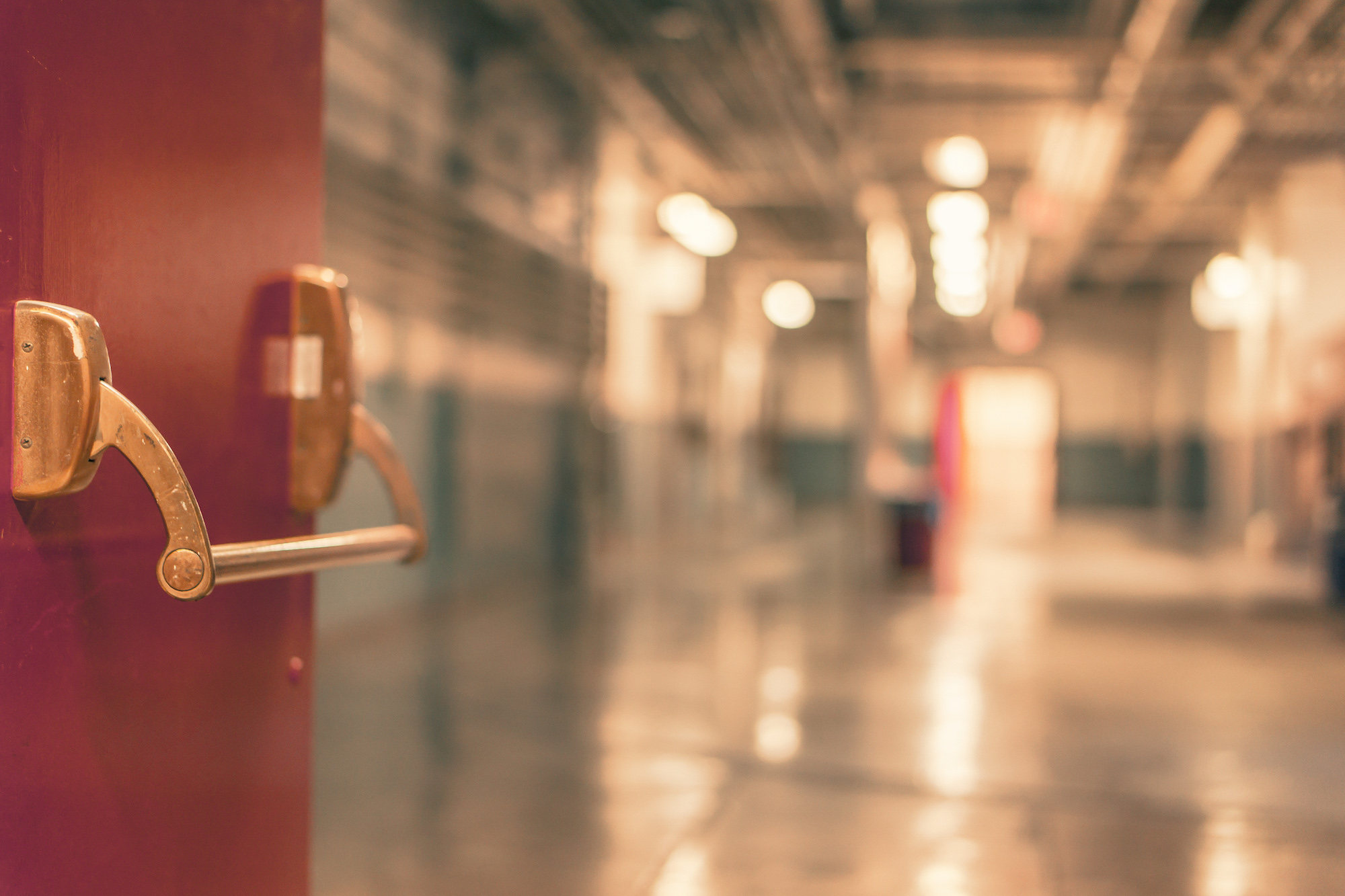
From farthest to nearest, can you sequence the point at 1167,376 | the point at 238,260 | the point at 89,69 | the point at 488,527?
the point at 1167,376 < the point at 488,527 < the point at 238,260 < the point at 89,69

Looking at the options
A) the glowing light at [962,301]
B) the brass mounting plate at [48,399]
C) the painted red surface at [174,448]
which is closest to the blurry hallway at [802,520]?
the glowing light at [962,301]

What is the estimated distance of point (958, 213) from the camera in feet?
31.7

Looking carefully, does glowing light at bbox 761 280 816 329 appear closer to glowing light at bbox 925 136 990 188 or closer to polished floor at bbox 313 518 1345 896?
glowing light at bbox 925 136 990 188

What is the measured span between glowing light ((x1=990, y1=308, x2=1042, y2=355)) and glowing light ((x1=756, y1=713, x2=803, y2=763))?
1836cm

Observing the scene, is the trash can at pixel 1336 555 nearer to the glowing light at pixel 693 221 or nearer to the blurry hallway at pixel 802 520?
the blurry hallway at pixel 802 520

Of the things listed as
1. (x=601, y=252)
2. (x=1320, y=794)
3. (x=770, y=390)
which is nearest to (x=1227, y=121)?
(x=601, y=252)

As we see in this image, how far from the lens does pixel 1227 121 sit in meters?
10.3

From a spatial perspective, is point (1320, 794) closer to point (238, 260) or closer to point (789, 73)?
point (238, 260)

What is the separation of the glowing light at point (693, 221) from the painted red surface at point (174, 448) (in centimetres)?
924

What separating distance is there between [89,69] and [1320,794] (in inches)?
145

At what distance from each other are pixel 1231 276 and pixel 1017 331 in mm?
7967

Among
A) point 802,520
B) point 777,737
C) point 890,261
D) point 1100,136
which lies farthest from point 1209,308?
point 777,737

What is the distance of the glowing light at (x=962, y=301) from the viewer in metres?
15.0

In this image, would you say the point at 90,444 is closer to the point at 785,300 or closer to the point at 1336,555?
the point at 1336,555
